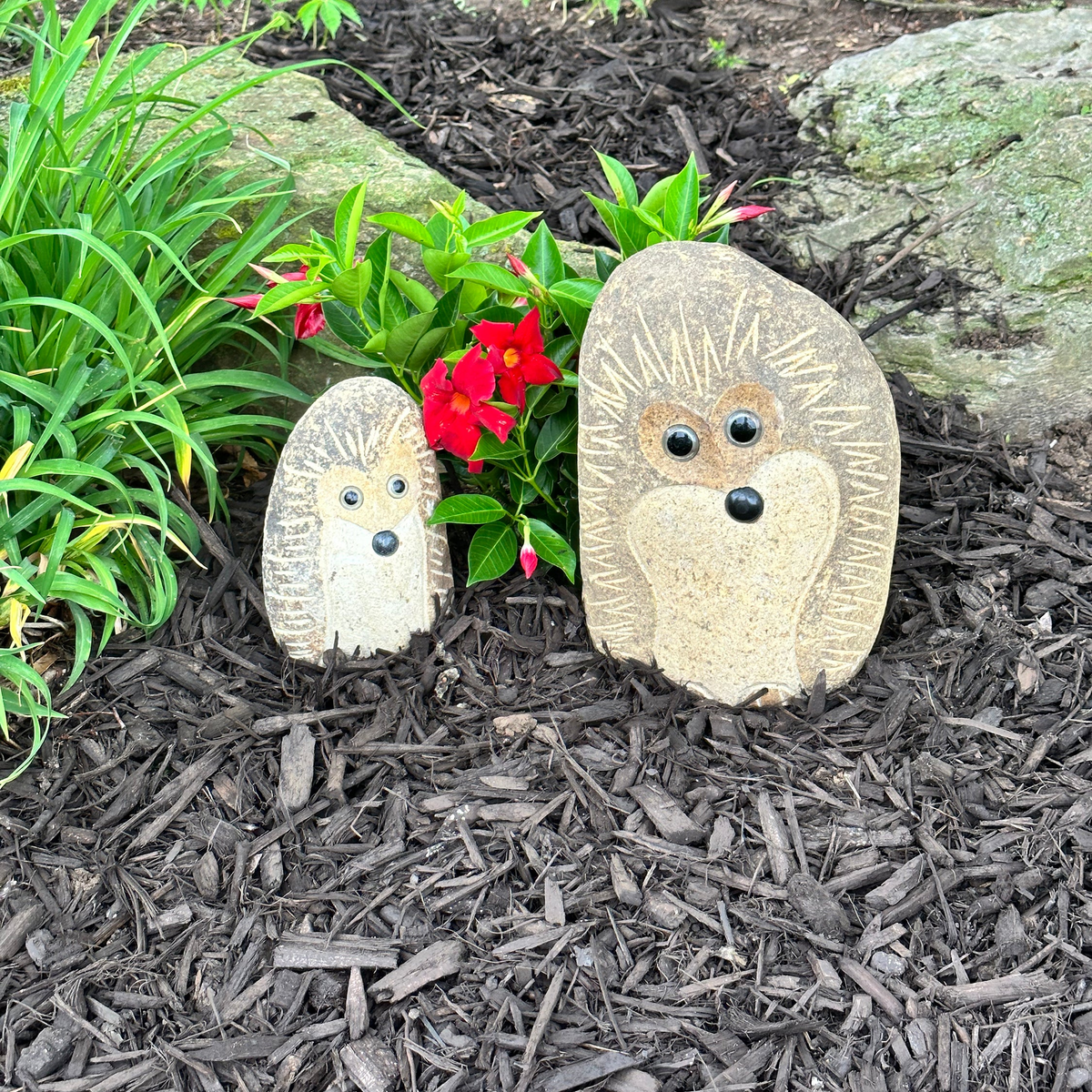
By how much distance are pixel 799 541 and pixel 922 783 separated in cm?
52

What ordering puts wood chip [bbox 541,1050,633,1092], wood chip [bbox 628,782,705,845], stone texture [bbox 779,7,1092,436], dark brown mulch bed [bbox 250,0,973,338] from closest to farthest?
wood chip [bbox 541,1050,633,1092]
wood chip [bbox 628,782,705,845]
stone texture [bbox 779,7,1092,436]
dark brown mulch bed [bbox 250,0,973,338]

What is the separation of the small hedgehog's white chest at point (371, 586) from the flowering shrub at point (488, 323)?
112mm

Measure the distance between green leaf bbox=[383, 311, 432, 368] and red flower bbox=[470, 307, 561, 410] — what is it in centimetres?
16

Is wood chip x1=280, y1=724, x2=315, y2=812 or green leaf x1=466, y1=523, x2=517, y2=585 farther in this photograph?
green leaf x1=466, y1=523, x2=517, y2=585

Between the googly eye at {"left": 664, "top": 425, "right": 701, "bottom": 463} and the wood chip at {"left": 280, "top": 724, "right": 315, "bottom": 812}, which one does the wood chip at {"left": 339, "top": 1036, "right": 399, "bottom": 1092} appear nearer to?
the wood chip at {"left": 280, "top": 724, "right": 315, "bottom": 812}

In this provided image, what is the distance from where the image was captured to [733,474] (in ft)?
6.80

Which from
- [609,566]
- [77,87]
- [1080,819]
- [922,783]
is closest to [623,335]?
[609,566]

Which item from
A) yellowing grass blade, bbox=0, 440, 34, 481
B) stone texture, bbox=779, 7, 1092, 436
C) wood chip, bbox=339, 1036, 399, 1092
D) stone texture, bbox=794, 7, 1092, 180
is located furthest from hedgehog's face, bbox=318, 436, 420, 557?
stone texture, bbox=794, 7, 1092, 180

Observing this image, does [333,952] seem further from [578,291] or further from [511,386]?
[578,291]

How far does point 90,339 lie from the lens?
2492 mm

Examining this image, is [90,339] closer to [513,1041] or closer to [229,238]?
[229,238]

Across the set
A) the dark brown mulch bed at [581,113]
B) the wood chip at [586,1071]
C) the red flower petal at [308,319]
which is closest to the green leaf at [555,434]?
the red flower petal at [308,319]

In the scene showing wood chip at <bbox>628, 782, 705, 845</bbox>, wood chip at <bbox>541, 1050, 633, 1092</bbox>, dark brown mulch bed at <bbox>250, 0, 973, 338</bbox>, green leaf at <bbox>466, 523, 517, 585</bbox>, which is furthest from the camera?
dark brown mulch bed at <bbox>250, 0, 973, 338</bbox>

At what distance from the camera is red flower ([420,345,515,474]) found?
2109mm
